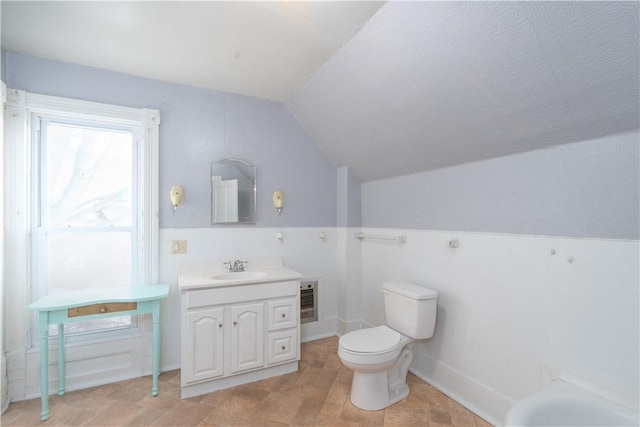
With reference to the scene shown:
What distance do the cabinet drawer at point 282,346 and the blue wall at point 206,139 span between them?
1.01 meters

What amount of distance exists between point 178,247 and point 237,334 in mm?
895

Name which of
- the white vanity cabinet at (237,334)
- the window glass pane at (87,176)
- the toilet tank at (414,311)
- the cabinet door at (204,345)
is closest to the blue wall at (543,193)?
the toilet tank at (414,311)

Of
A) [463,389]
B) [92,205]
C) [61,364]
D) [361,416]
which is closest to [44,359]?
[61,364]

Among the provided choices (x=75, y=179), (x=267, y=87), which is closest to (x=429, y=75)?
(x=267, y=87)

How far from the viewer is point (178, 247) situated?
8.38 ft

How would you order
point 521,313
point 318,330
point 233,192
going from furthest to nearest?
point 318,330, point 233,192, point 521,313

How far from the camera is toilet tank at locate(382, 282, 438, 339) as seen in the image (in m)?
2.14

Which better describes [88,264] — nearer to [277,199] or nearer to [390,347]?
[277,199]

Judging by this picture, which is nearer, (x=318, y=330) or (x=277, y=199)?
(x=277, y=199)

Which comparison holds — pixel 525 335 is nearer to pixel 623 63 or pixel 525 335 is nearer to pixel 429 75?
pixel 623 63

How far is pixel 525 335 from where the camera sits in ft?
5.76

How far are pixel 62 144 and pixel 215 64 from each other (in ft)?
4.24

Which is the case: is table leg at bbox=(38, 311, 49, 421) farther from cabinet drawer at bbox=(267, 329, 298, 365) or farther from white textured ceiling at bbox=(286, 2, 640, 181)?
white textured ceiling at bbox=(286, 2, 640, 181)

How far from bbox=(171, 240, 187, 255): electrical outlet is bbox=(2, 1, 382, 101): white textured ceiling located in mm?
1336
